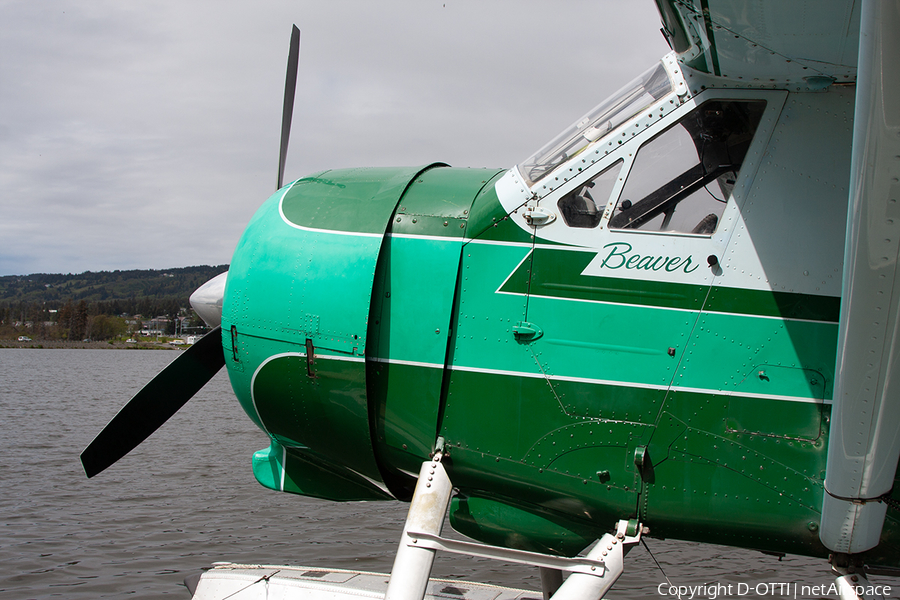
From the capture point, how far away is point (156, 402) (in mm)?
4527

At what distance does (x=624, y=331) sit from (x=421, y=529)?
144 cm

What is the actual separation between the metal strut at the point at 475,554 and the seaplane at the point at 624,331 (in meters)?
0.01

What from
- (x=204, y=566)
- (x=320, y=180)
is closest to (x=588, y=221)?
(x=320, y=180)

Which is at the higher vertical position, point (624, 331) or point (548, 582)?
point (624, 331)

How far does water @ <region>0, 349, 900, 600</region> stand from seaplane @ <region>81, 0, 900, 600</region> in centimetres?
502

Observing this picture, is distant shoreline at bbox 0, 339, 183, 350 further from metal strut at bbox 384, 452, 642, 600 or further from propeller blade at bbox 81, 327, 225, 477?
metal strut at bbox 384, 452, 642, 600

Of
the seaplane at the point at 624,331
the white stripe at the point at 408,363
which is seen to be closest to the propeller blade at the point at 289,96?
the seaplane at the point at 624,331

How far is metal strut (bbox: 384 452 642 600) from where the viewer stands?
3.04m

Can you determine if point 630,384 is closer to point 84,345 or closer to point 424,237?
point 424,237

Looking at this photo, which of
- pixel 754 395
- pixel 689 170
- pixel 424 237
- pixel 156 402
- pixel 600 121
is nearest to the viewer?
pixel 754 395

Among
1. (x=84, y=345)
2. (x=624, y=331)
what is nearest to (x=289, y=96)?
(x=624, y=331)

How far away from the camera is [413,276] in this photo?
3715mm

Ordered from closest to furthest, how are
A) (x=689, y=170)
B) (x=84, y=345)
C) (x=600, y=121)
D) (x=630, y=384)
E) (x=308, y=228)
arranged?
1. (x=630, y=384)
2. (x=689, y=170)
3. (x=600, y=121)
4. (x=308, y=228)
5. (x=84, y=345)

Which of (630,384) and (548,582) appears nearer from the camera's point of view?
(630,384)
